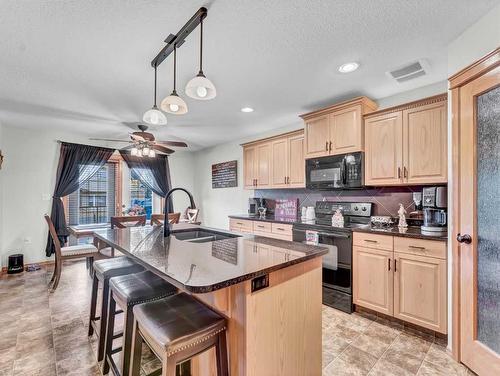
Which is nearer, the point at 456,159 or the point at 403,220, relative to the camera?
the point at 456,159

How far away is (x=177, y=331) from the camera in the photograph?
1155 mm

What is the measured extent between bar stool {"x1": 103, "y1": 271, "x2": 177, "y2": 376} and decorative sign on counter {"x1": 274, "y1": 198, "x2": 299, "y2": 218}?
8.98 ft

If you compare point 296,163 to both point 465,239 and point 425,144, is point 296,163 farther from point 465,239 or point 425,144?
point 465,239

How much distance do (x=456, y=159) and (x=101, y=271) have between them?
114 inches

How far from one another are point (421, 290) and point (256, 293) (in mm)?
1887

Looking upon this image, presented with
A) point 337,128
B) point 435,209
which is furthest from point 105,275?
point 435,209

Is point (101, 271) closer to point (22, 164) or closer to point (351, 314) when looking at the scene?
point (351, 314)

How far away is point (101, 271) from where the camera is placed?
1972 millimetres

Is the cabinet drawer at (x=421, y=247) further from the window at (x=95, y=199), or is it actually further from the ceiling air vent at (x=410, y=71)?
the window at (x=95, y=199)

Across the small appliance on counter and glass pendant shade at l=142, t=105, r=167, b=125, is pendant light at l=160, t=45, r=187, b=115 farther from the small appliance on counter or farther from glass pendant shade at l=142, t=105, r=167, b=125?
the small appliance on counter

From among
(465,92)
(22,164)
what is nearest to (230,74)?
(465,92)

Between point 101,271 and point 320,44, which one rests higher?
point 320,44

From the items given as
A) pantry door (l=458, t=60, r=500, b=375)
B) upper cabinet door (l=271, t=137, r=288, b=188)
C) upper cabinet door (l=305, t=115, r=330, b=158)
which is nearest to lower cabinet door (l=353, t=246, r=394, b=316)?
pantry door (l=458, t=60, r=500, b=375)

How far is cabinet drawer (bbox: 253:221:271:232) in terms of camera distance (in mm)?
3784
